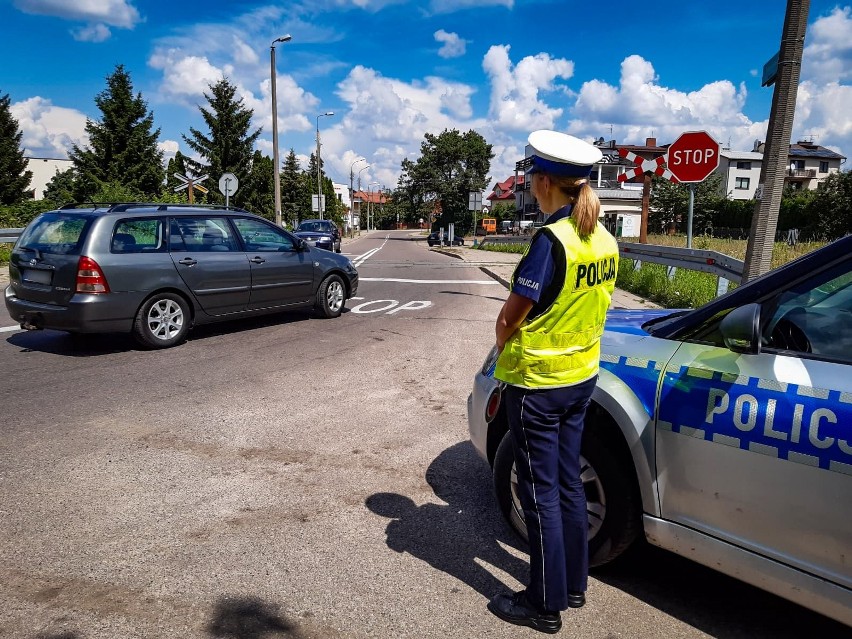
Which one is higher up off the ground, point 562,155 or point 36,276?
point 562,155

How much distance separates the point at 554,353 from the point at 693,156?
27.7ft

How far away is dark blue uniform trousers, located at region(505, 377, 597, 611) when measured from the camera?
7.82 ft

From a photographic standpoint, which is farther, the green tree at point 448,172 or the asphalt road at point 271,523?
the green tree at point 448,172

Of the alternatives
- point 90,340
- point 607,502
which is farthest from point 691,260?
point 90,340

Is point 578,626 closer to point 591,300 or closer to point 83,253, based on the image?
point 591,300

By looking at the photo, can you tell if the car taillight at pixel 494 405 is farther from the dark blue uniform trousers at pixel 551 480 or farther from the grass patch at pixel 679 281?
the grass patch at pixel 679 281

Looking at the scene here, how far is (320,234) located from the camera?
2761 cm

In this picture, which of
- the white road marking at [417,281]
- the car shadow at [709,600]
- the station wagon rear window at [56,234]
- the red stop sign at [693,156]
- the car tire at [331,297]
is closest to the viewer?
the car shadow at [709,600]

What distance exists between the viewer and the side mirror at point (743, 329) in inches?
86.0

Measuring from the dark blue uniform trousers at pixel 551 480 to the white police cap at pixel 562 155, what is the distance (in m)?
0.82

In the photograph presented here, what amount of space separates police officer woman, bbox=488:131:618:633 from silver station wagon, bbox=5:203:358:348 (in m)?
6.00

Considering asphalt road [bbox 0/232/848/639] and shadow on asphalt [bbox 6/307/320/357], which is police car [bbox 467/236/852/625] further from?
shadow on asphalt [bbox 6/307/320/357]

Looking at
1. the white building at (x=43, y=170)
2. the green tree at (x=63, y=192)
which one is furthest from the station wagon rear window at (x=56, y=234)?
the white building at (x=43, y=170)

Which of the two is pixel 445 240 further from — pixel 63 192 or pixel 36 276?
pixel 36 276
